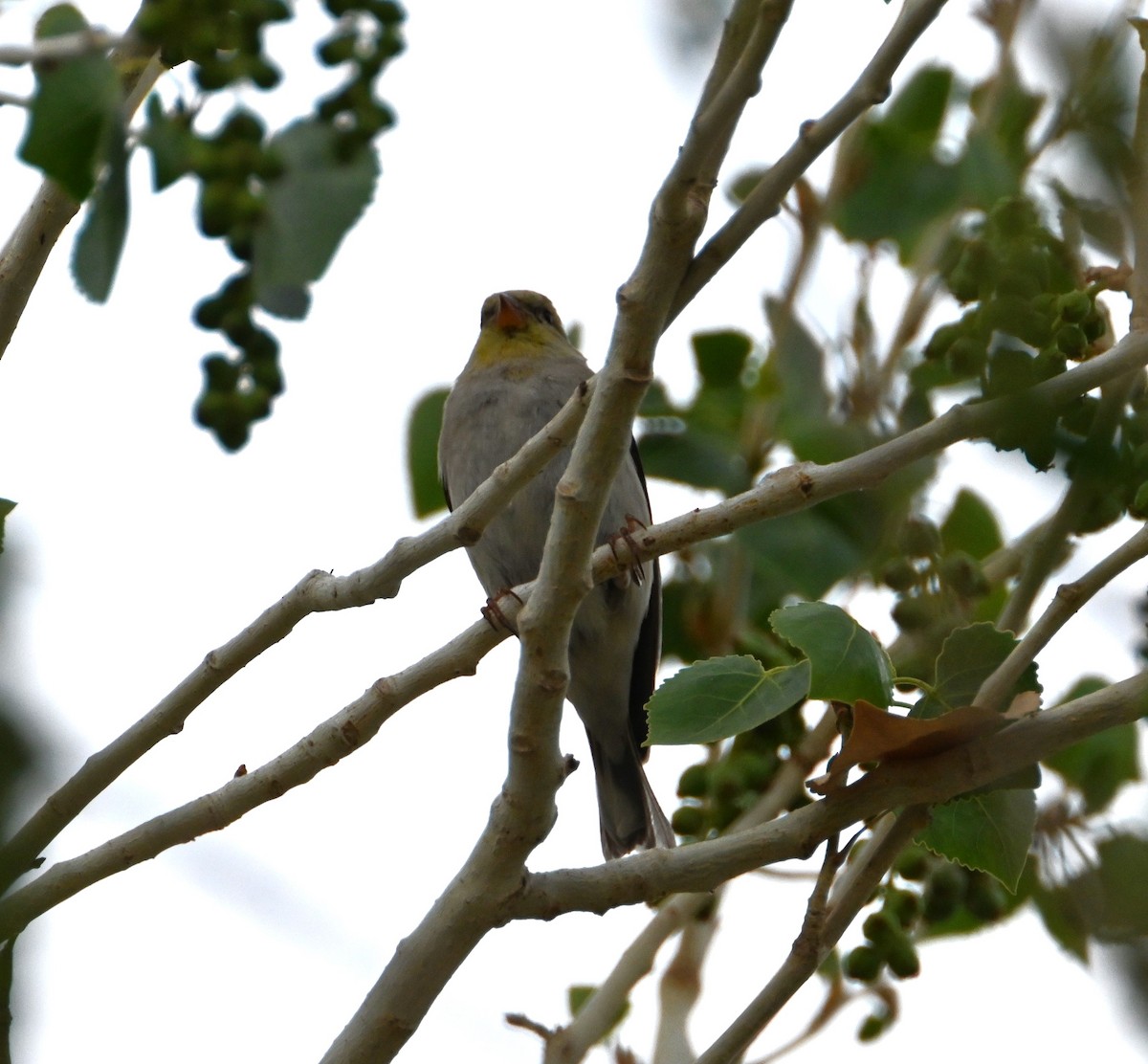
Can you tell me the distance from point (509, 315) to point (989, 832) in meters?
4.49

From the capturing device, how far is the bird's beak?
7.08 m

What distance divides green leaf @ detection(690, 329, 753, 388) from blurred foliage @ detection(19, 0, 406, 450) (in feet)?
9.60

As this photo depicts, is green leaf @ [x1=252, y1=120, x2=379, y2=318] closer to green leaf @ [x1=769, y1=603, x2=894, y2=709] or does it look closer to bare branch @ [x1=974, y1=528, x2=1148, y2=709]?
green leaf @ [x1=769, y1=603, x2=894, y2=709]

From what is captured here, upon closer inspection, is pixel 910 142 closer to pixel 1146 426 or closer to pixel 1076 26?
pixel 1146 426

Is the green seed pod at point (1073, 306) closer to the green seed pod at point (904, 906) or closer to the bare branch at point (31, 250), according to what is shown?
the green seed pod at point (904, 906)

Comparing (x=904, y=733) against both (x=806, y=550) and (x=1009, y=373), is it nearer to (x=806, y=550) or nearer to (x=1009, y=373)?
(x=806, y=550)

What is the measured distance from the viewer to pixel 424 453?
16.9 feet

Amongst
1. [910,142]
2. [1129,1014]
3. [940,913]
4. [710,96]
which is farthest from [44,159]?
[940,913]

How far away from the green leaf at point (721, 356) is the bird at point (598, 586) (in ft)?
2.93

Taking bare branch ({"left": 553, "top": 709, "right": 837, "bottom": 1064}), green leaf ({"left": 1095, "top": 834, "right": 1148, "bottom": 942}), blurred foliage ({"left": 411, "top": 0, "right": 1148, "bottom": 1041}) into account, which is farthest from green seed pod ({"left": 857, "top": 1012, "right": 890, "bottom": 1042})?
green leaf ({"left": 1095, "top": 834, "right": 1148, "bottom": 942})

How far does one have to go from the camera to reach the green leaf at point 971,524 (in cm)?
465

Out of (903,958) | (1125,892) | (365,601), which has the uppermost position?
(365,601)

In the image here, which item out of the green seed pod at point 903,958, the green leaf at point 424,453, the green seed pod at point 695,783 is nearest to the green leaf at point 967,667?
the green seed pod at point 903,958

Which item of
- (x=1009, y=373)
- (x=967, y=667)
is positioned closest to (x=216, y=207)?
(x=1009, y=373)
